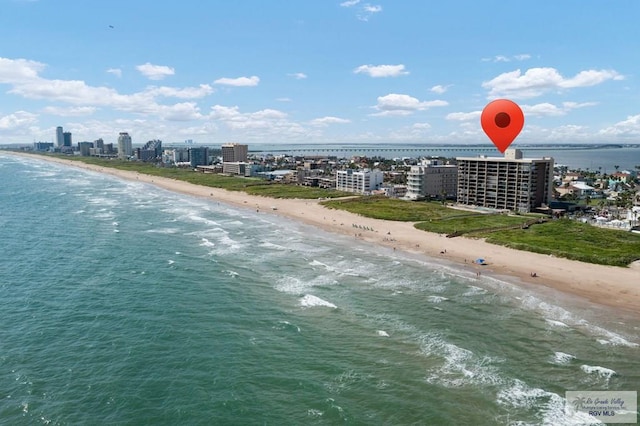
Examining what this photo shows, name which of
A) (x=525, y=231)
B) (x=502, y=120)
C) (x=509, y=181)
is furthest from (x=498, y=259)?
(x=509, y=181)

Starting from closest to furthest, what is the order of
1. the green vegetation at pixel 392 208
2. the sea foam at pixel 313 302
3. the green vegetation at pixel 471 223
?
the sea foam at pixel 313 302, the green vegetation at pixel 471 223, the green vegetation at pixel 392 208

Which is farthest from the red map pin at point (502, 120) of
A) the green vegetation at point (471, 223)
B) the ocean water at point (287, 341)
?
the green vegetation at point (471, 223)

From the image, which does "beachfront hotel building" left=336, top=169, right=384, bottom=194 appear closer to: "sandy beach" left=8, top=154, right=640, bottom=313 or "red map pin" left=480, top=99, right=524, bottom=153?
"sandy beach" left=8, top=154, right=640, bottom=313

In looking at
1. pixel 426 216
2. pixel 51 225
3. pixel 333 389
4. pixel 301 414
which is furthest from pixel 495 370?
pixel 51 225

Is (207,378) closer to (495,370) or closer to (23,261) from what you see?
(495,370)

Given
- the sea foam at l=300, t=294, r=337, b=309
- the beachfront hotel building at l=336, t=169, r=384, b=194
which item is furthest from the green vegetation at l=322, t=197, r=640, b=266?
the sea foam at l=300, t=294, r=337, b=309

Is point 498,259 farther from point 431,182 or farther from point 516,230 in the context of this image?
point 431,182

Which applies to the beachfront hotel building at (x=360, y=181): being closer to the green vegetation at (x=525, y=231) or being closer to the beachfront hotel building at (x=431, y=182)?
the beachfront hotel building at (x=431, y=182)
